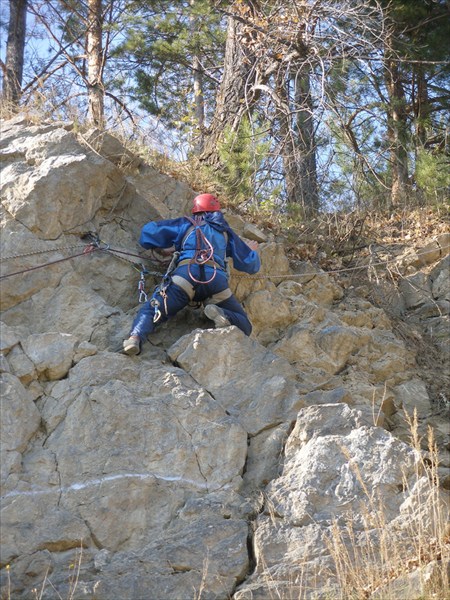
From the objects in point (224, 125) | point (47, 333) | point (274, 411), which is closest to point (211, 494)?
point (274, 411)

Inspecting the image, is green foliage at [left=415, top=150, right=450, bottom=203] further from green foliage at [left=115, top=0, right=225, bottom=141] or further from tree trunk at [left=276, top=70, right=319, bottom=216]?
green foliage at [left=115, top=0, right=225, bottom=141]

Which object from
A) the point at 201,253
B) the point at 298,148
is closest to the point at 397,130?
the point at 298,148

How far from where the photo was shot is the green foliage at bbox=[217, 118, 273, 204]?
993 centimetres

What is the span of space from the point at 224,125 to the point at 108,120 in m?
1.98

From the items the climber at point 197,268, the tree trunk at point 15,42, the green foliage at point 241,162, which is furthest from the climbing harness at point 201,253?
the tree trunk at point 15,42

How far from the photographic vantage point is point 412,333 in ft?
29.7

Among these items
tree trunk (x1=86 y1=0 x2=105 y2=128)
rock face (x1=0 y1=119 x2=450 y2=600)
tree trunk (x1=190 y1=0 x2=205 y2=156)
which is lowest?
rock face (x1=0 y1=119 x2=450 y2=600)

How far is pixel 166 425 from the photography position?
6.61 meters

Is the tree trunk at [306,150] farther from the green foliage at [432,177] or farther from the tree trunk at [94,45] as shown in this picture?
the tree trunk at [94,45]

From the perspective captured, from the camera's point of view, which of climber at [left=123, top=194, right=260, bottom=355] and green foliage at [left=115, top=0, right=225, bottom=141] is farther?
green foliage at [left=115, top=0, right=225, bottom=141]

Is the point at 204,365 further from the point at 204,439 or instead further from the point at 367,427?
the point at 367,427

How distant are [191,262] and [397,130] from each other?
19.4 feet

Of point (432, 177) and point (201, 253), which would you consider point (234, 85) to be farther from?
point (201, 253)

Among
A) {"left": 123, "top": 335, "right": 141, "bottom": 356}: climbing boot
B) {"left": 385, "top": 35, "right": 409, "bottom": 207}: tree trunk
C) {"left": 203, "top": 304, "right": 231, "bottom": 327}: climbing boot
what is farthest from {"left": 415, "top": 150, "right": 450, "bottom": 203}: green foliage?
{"left": 123, "top": 335, "right": 141, "bottom": 356}: climbing boot
